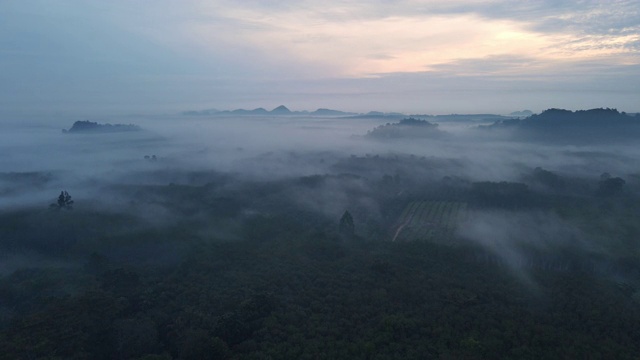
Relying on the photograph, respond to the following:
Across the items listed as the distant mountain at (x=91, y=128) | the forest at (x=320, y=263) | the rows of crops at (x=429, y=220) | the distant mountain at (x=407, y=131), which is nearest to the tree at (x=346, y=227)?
the forest at (x=320, y=263)

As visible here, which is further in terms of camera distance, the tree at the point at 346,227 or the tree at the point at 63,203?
the tree at the point at 63,203

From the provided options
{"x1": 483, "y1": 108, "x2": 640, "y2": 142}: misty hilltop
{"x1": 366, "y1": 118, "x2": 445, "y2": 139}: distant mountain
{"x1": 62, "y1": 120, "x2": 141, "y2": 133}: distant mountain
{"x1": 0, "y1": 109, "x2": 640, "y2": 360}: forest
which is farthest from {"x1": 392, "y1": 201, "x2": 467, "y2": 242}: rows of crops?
{"x1": 62, "y1": 120, "x2": 141, "y2": 133}: distant mountain

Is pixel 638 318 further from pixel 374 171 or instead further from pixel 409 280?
pixel 374 171

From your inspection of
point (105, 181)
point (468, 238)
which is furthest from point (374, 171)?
point (105, 181)

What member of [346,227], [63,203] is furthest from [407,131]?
[63,203]

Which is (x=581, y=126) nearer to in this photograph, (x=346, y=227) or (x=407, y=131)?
(x=407, y=131)

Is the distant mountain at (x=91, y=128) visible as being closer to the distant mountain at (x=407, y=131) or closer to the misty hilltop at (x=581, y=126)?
the distant mountain at (x=407, y=131)
